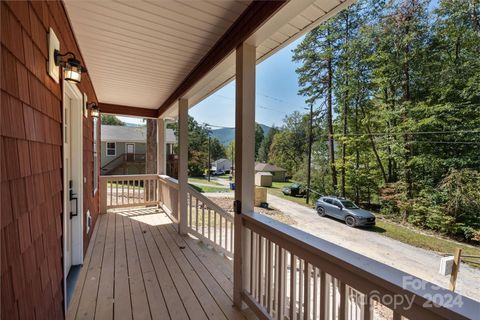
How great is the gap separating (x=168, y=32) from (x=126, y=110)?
149 inches

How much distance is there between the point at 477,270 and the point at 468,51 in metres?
1.66

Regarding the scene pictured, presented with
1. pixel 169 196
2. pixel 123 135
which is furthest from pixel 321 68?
pixel 123 135

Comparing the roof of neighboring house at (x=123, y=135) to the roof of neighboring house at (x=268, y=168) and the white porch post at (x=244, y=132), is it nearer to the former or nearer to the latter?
the roof of neighboring house at (x=268, y=168)

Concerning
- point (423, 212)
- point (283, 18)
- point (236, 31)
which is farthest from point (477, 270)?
point (236, 31)

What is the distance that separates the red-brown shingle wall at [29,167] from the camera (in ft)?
2.93

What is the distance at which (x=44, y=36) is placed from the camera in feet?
4.54

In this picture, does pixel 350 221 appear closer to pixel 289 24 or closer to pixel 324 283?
pixel 324 283

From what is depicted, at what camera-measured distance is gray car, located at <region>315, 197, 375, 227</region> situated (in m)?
2.81

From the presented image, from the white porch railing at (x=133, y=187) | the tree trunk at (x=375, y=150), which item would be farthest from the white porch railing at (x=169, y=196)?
the tree trunk at (x=375, y=150)

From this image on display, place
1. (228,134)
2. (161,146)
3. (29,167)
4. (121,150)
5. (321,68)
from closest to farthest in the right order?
(29,167) < (321,68) < (161,146) < (228,134) < (121,150)

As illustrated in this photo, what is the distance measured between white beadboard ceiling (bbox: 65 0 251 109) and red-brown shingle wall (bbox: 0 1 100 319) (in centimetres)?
40

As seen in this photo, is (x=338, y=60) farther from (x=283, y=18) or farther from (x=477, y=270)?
(x=477, y=270)

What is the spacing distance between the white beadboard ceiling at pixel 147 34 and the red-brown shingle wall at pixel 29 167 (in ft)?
1.31

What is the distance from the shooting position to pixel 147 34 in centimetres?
217
